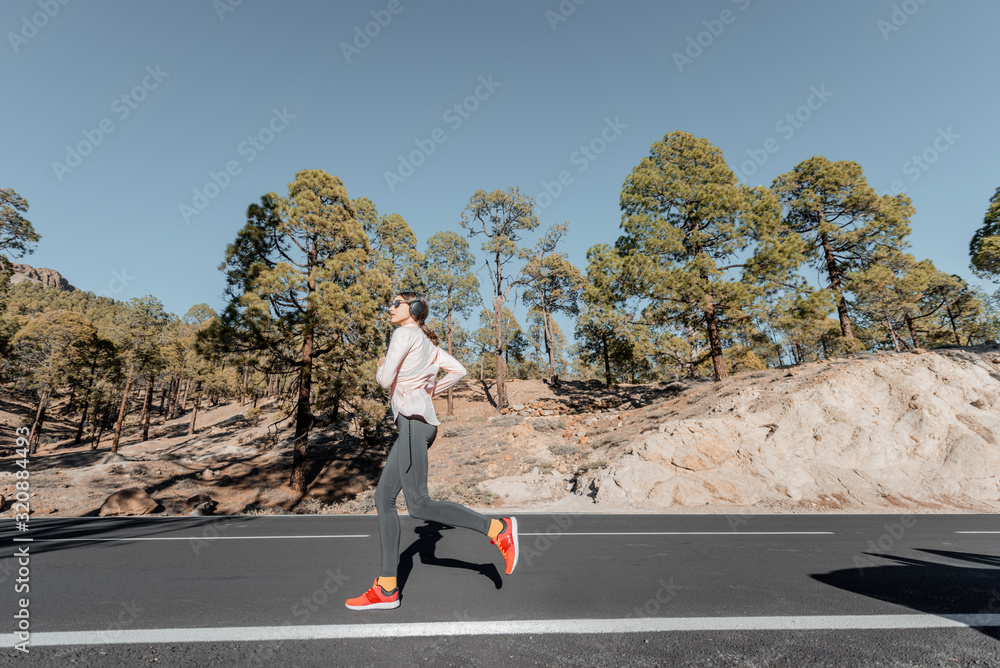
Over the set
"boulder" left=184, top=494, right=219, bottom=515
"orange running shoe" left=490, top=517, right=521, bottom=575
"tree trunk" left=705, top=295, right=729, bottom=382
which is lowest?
"boulder" left=184, top=494, right=219, bottom=515

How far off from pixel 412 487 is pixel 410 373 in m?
0.73

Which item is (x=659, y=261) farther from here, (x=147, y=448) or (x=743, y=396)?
(x=147, y=448)

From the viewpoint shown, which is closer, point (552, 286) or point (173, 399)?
point (552, 286)

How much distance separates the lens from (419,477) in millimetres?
2781

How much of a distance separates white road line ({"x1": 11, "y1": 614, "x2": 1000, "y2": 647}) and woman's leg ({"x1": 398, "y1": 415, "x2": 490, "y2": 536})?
1.90 ft

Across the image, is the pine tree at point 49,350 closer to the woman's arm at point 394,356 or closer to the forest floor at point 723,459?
the forest floor at point 723,459

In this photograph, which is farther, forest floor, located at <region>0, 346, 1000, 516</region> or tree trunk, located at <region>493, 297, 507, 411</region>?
tree trunk, located at <region>493, 297, 507, 411</region>

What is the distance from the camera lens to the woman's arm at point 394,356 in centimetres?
280

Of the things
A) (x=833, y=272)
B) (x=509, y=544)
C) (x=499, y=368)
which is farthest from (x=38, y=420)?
(x=833, y=272)

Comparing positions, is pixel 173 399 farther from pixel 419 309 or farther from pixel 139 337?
pixel 419 309

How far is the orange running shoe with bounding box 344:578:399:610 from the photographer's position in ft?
8.55

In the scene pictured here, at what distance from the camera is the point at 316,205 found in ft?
52.6

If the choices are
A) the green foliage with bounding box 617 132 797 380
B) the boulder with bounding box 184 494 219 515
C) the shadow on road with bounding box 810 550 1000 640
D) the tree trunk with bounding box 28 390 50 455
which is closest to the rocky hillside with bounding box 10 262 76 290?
the tree trunk with bounding box 28 390 50 455

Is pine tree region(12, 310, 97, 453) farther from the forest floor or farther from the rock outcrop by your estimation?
the rock outcrop
